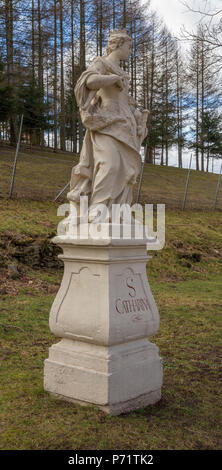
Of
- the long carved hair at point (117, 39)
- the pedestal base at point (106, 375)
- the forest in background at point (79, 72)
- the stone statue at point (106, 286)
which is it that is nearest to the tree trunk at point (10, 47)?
the forest in background at point (79, 72)

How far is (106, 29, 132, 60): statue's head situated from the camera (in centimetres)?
465

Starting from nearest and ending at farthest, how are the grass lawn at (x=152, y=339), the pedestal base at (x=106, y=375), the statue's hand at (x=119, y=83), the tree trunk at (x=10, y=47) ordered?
the grass lawn at (x=152, y=339), the pedestal base at (x=106, y=375), the statue's hand at (x=119, y=83), the tree trunk at (x=10, y=47)

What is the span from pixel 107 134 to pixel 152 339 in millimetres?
3188

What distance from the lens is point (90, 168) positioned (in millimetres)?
4691

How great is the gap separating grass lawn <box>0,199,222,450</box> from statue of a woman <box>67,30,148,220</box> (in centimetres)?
179

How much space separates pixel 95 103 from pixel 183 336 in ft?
11.9

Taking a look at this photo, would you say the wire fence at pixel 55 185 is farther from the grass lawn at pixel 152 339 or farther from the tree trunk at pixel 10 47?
the grass lawn at pixel 152 339

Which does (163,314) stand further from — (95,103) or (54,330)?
(95,103)

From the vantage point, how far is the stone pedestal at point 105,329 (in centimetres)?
398

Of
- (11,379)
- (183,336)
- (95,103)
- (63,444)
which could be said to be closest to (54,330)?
(11,379)

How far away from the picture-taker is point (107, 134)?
4500mm

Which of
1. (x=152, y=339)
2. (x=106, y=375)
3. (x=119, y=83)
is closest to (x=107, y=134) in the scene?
(x=119, y=83)

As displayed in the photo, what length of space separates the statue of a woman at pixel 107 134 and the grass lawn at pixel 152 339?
1.79 m

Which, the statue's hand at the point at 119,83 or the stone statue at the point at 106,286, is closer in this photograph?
the stone statue at the point at 106,286
